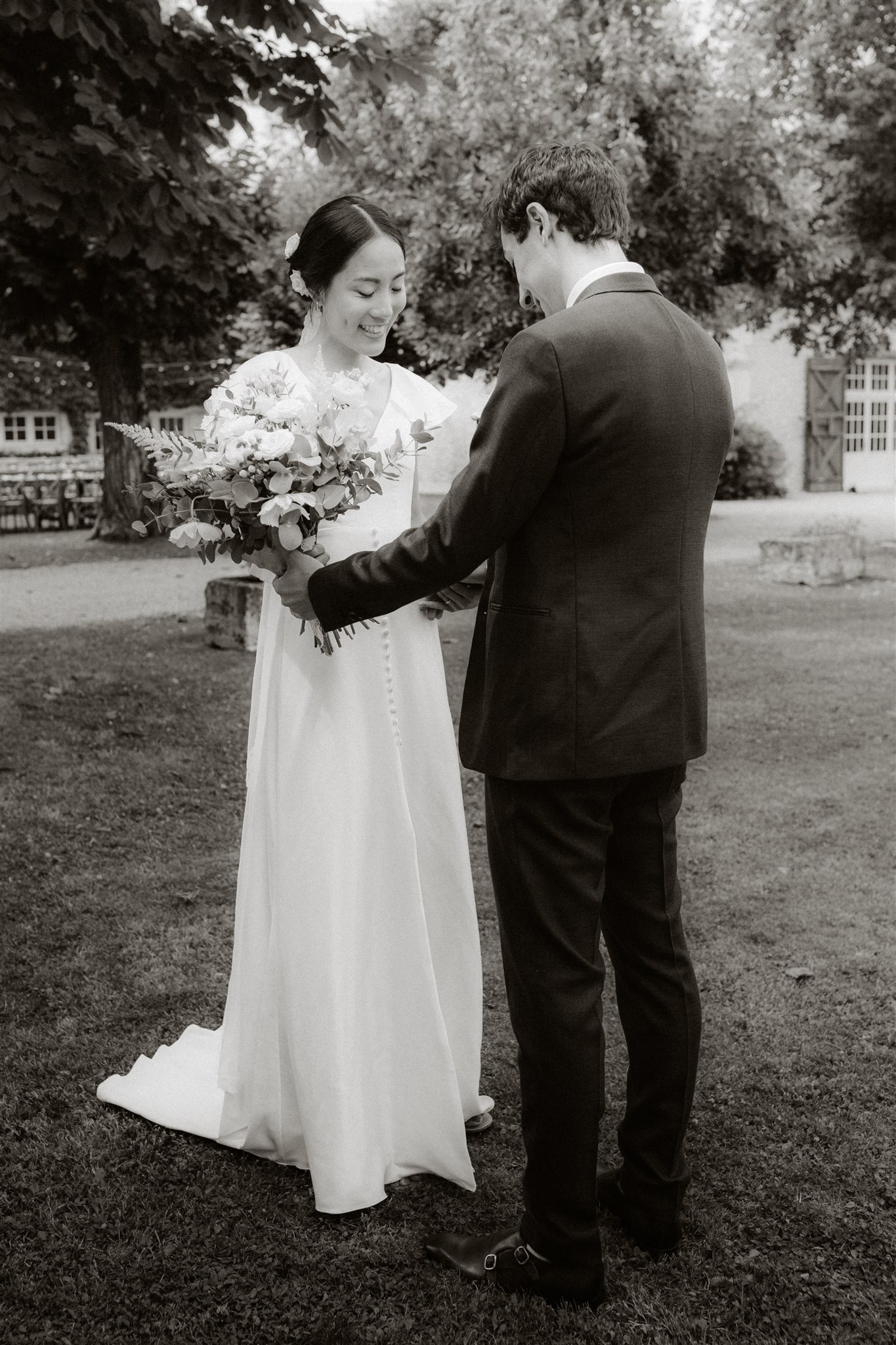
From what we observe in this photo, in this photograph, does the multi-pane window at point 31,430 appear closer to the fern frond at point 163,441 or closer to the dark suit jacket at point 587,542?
the fern frond at point 163,441

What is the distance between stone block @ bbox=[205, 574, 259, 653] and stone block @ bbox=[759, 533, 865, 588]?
20.8 ft

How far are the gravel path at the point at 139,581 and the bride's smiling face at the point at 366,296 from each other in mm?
8617

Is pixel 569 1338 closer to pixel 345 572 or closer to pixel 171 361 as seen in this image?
pixel 345 572

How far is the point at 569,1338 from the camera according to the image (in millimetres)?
2508

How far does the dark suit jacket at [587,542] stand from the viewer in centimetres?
222

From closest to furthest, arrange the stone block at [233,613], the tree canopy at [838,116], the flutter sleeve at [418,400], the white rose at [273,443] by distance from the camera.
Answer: the white rose at [273,443] → the flutter sleeve at [418,400] → the stone block at [233,613] → the tree canopy at [838,116]

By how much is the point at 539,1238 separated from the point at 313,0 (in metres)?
6.58

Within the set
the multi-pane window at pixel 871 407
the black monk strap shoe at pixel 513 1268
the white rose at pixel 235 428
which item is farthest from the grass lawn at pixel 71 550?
the multi-pane window at pixel 871 407

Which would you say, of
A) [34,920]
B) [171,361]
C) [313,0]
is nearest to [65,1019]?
[34,920]

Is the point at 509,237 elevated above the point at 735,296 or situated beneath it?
situated beneath

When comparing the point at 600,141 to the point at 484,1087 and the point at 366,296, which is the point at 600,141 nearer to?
the point at 366,296

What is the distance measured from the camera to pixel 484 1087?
140 inches

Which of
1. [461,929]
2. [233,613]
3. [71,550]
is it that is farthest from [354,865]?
[71,550]

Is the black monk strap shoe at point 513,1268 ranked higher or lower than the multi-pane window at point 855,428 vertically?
lower
